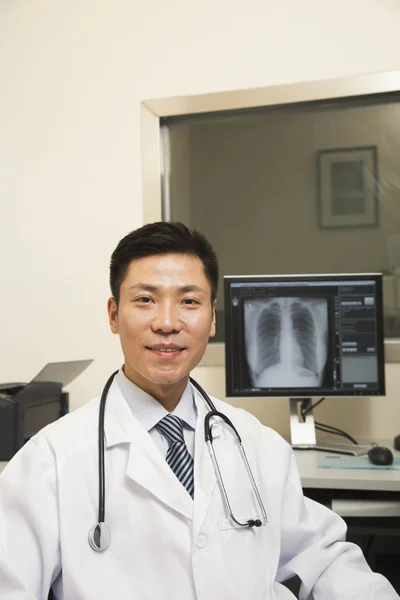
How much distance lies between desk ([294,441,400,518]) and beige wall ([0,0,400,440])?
0.61m

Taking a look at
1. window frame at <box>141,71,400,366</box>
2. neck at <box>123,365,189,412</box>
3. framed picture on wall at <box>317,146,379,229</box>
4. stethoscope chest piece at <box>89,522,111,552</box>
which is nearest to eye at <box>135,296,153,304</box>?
neck at <box>123,365,189,412</box>

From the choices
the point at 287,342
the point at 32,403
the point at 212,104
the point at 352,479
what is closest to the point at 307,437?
the point at 287,342

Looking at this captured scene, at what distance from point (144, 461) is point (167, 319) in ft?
0.79

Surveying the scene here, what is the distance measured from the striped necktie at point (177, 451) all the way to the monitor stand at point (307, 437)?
908 millimetres

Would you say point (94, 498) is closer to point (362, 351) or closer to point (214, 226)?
point (362, 351)

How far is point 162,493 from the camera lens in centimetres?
103

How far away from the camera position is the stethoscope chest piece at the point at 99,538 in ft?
3.22

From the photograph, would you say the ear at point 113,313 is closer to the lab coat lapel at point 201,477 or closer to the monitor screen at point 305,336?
the lab coat lapel at point 201,477

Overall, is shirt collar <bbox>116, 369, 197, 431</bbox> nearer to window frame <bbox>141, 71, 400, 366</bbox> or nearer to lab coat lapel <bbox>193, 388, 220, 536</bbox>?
lab coat lapel <bbox>193, 388, 220, 536</bbox>

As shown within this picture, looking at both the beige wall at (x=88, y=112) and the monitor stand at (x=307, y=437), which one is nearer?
the monitor stand at (x=307, y=437)

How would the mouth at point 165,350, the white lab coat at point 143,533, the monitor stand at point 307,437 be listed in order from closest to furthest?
the white lab coat at point 143,533 → the mouth at point 165,350 → the monitor stand at point 307,437

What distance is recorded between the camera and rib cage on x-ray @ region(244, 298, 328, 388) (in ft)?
6.50

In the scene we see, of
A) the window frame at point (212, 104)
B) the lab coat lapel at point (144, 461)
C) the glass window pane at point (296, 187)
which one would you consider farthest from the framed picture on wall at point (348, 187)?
the lab coat lapel at point (144, 461)

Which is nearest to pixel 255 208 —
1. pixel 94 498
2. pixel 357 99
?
pixel 357 99
